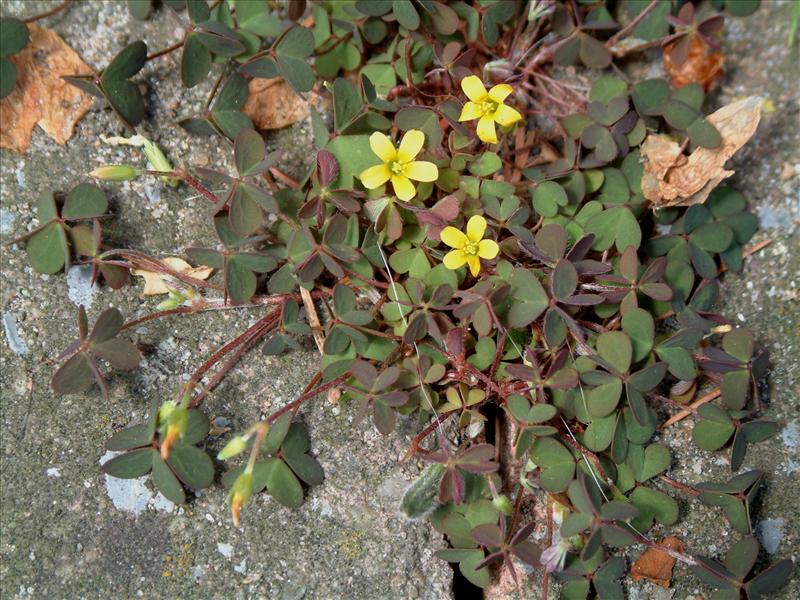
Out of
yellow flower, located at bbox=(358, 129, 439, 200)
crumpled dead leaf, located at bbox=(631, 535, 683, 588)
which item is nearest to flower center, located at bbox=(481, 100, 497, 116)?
yellow flower, located at bbox=(358, 129, 439, 200)

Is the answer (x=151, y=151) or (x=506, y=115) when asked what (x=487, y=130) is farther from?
(x=151, y=151)

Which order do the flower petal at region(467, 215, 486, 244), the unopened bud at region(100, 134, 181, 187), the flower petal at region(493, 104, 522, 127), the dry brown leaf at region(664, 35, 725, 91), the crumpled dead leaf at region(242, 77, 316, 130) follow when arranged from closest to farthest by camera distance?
1. the flower petal at region(467, 215, 486, 244)
2. the flower petal at region(493, 104, 522, 127)
3. the unopened bud at region(100, 134, 181, 187)
4. the crumpled dead leaf at region(242, 77, 316, 130)
5. the dry brown leaf at region(664, 35, 725, 91)

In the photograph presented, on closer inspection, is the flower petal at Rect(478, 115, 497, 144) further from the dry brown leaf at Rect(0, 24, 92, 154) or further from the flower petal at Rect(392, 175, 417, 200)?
the dry brown leaf at Rect(0, 24, 92, 154)

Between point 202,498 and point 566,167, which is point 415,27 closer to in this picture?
point 566,167

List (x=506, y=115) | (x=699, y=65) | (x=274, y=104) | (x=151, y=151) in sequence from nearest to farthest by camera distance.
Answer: (x=506, y=115), (x=151, y=151), (x=274, y=104), (x=699, y=65)

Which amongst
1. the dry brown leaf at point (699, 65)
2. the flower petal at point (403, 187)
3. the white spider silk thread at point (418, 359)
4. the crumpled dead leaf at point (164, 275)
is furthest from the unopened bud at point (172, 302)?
the dry brown leaf at point (699, 65)

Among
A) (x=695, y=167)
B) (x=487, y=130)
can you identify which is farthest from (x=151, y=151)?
(x=695, y=167)
